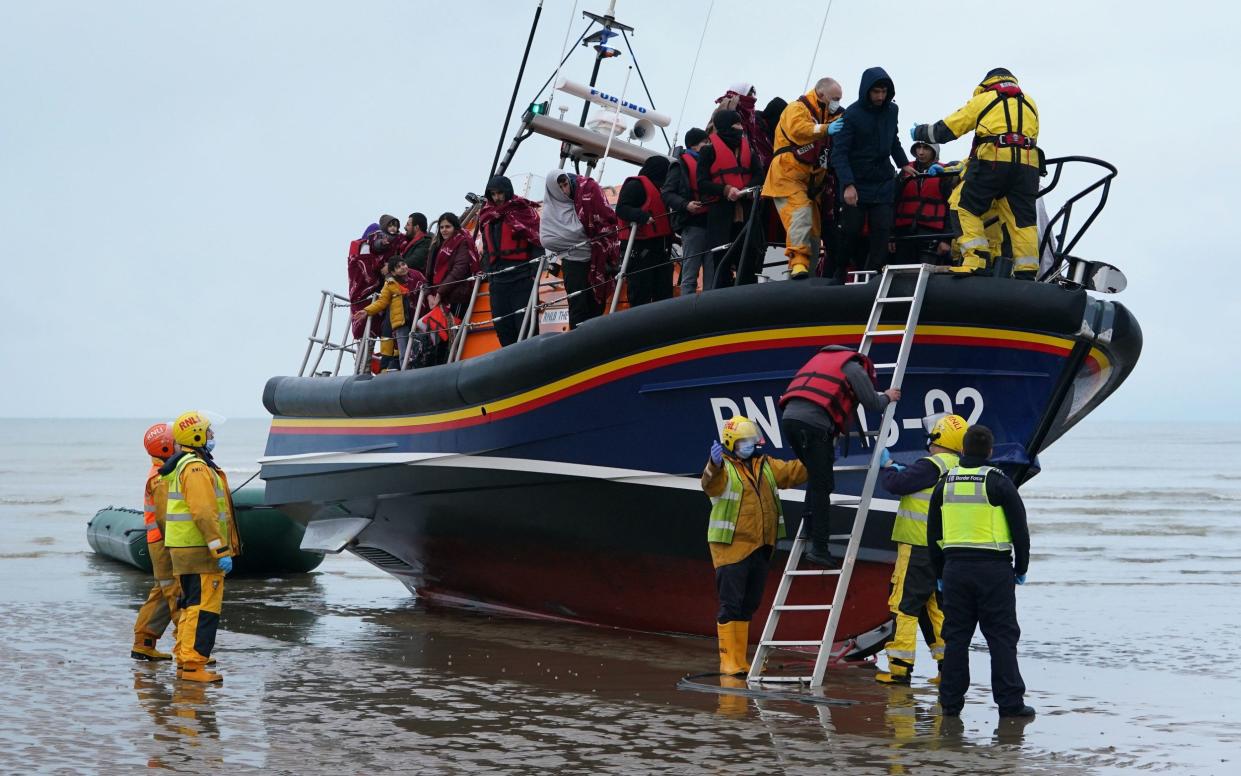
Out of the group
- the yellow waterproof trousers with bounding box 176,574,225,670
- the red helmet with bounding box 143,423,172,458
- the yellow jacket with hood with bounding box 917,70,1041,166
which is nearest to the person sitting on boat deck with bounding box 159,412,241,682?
the yellow waterproof trousers with bounding box 176,574,225,670

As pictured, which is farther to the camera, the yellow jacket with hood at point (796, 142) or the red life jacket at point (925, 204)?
the red life jacket at point (925, 204)

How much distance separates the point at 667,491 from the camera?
769 cm

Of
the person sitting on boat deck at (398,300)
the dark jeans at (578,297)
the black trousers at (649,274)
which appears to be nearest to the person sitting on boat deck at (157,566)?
the dark jeans at (578,297)

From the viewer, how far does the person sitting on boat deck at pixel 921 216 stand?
7449 millimetres

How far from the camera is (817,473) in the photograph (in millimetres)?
6703

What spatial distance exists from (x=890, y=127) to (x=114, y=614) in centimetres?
639

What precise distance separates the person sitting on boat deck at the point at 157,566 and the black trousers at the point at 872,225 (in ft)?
11.9

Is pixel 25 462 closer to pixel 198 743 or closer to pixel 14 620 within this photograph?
pixel 14 620

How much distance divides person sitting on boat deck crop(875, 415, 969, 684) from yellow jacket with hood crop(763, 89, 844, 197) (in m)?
1.41

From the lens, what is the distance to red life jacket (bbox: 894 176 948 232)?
7453mm

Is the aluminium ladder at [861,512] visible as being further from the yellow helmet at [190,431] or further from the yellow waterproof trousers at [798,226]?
the yellow helmet at [190,431]

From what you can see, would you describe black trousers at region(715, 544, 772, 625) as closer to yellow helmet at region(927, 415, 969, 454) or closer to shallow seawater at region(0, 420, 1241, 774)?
shallow seawater at region(0, 420, 1241, 774)

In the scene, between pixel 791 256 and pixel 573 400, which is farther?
pixel 573 400

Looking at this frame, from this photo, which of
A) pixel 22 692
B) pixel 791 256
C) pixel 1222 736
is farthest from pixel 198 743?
pixel 1222 736
